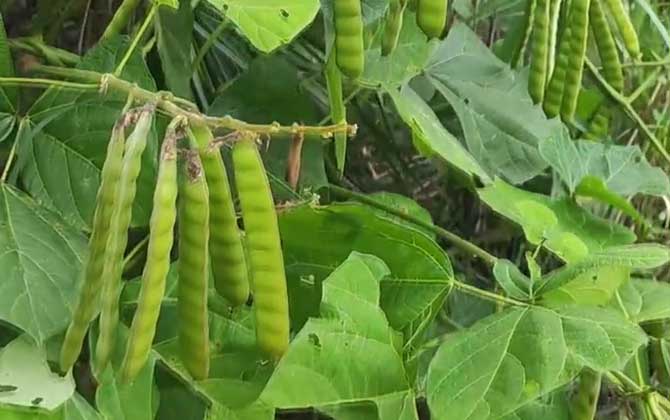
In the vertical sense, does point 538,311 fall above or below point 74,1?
below

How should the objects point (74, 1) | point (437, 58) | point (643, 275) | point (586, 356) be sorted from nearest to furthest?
point (586, 356), point (74, 1), point (437, 58), point (643, 275)

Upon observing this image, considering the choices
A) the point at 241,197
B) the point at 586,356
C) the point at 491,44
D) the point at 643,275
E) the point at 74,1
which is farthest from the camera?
the point at 491,44

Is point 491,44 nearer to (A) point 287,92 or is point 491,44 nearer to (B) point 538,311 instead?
(A) point 287,92

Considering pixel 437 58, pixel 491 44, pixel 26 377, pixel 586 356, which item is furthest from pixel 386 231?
pixel 491 44

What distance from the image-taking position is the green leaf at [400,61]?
1.00 meters

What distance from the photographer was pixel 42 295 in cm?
72

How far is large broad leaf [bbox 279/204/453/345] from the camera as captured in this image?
83 centimetres

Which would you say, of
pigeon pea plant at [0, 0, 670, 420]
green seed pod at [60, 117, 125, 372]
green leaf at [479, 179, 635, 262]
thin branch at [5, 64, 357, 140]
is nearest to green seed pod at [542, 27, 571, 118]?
pigeon pea plant at [0, 0, 670, 420]

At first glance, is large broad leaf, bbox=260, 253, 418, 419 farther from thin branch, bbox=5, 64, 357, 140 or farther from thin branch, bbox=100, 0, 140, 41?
thin branch, bbox=100, 0, 140, 41

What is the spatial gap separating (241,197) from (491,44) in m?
0.84

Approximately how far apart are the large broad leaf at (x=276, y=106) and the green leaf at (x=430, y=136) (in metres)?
0.09

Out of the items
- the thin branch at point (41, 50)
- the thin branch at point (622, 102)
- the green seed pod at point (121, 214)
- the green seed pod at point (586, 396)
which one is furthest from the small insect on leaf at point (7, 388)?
the thin branch at point (622, 102)

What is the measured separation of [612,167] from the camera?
115 cm

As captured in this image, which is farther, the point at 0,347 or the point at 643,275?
the point at 643,275
